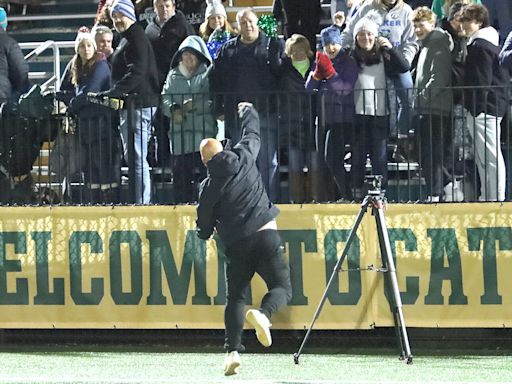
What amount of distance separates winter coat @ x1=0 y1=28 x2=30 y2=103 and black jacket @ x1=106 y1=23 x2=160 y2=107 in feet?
Answer: 3.75

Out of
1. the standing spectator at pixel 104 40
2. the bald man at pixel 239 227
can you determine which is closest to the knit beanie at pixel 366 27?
the bald man at pixel 239 227

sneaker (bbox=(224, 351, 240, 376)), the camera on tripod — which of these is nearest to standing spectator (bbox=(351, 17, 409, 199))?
the camera on tripod

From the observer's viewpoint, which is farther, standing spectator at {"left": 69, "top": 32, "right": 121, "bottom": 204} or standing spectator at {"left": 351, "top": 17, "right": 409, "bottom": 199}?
standing spectator at {"left": 69, "top": 32, "right": 121, "bottom": 204}

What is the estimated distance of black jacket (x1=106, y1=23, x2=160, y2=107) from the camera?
Result: 13.8m

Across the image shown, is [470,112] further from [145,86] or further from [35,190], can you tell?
[35,190]

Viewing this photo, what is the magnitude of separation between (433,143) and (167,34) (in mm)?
3313

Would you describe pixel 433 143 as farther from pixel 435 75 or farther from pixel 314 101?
pixel 314 101

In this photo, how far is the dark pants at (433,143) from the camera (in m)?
13.0

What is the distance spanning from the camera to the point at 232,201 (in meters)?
11.8

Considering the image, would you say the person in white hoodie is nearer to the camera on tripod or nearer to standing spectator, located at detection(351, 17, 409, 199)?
standing spectator, located at detection(351, 17, 409, 199)

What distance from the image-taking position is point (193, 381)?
1128 centimetres

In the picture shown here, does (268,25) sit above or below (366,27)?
above

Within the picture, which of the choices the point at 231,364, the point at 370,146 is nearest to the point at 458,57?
the point at 370,146

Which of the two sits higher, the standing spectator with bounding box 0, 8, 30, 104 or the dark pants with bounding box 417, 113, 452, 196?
the standing spectator with bounding box 0, 8, 30, 104
